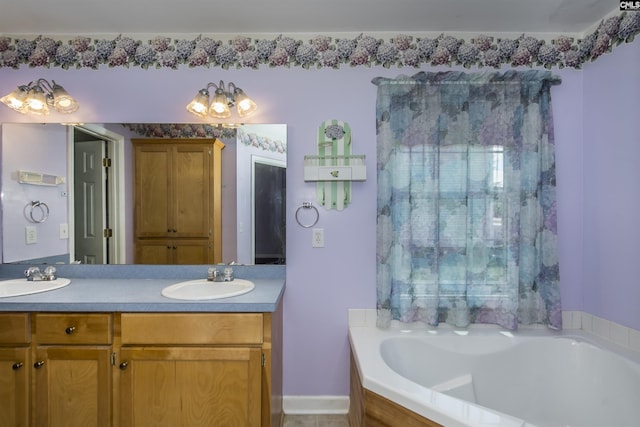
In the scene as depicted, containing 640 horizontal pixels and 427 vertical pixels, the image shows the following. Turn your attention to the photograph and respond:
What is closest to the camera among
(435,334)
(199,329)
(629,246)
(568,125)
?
(199,329)

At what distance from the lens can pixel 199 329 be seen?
1.48 metres

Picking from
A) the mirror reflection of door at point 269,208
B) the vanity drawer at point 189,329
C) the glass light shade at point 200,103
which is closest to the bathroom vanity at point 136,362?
the vanity drawer at point 189,329

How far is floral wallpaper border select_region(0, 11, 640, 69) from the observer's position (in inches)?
75.6

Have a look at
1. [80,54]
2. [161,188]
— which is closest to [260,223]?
[161,188]

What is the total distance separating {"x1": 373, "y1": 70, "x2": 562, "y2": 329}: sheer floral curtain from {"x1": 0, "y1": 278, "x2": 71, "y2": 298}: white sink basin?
1.85 meters

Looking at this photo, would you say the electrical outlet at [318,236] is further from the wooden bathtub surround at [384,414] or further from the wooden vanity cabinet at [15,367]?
the wooden vanity cabinet at [15,367]

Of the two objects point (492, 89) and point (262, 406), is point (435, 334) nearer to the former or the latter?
point (262, 406)

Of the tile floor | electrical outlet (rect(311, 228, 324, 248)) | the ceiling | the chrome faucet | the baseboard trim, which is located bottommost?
the tile floor

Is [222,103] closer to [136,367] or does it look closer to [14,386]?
[136,367]

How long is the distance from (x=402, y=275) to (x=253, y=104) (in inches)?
55.2

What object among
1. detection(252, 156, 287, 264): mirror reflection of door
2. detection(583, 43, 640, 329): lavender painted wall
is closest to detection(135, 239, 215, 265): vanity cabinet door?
detection(252, 156, 287, 264): mirror reflection of door

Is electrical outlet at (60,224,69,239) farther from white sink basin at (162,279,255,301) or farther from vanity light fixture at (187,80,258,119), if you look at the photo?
vanity light fixture at (187,80,258,119)

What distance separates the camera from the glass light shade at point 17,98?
1857mm

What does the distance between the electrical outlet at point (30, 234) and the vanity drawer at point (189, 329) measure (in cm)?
107
